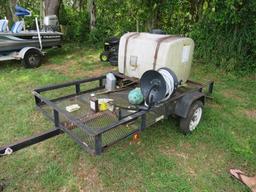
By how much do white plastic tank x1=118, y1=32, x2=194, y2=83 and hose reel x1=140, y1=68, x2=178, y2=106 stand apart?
1.34ft

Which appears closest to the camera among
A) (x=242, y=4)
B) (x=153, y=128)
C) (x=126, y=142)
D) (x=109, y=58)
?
(x=126, y=142)

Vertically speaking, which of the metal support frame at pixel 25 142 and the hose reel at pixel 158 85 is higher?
the hose reel at pixel 158 85

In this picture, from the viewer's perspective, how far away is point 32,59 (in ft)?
19.7

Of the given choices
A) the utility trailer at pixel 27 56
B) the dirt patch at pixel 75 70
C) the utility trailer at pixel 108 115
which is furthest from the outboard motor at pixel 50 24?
the utility trailer at pixel 108 115

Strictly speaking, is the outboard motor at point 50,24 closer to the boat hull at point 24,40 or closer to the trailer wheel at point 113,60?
the boat hull at point 24,40

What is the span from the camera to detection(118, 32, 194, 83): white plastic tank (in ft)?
9.80

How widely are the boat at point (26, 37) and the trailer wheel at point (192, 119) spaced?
4.75 meters

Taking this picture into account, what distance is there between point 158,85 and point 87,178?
1.24m

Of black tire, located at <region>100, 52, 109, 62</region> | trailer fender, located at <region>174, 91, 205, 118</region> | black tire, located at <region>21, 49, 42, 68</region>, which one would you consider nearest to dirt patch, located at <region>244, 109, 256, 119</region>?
trailer fender, located at <region>174, 91, 205, 118</region>

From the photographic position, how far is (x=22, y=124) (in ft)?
10.8

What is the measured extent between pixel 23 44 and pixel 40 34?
0.56 meters

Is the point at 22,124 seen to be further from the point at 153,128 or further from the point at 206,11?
the point at 206,11

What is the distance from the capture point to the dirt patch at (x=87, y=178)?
89.7 inches

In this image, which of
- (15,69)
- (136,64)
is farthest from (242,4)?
(15,69)
